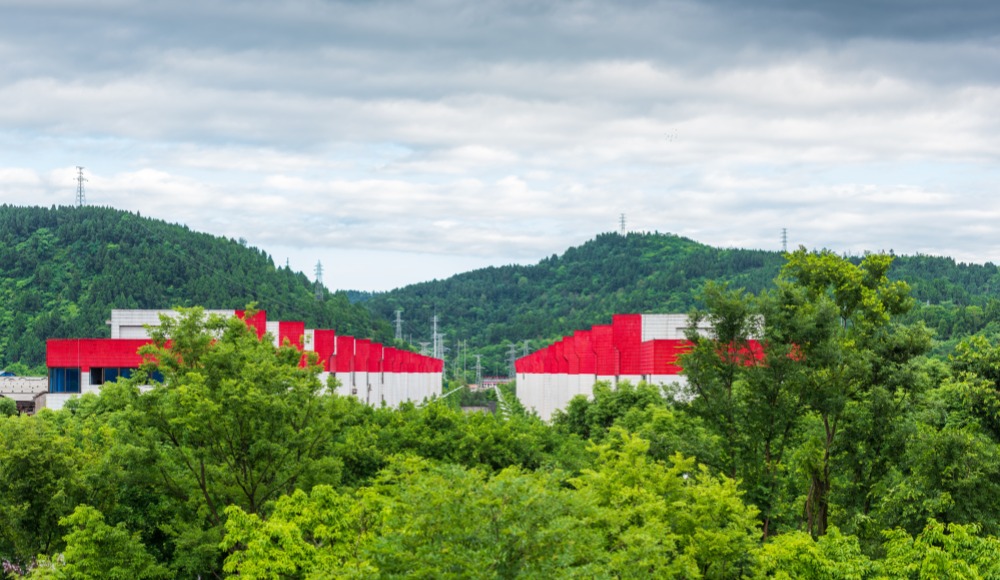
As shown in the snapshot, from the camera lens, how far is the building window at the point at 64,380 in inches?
2872

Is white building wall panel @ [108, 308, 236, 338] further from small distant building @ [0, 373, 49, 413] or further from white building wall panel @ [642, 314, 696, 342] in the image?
white building wall panel @ [642, 314, 696, 342]

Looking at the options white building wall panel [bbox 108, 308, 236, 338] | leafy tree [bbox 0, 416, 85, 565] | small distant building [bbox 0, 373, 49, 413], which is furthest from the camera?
small distant building [bbox 0, 373, 49, 413]

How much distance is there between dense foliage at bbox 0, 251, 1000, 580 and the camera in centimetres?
3128

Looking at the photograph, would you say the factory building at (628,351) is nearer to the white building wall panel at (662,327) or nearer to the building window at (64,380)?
the white building wall panel at (662,327)

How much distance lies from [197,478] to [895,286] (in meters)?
27.5

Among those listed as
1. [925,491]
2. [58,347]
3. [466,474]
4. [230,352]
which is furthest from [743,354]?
[58,347]

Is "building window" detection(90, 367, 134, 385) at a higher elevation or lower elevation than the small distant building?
higher

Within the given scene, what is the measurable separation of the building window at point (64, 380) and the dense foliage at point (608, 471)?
19952mm

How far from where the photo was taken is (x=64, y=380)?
2876 inches

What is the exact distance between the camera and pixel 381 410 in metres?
62.6

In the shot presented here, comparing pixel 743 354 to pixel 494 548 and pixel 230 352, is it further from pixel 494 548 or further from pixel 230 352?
pixel 494 548

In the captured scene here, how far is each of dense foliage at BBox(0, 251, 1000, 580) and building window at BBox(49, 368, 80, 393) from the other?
20.0 metres

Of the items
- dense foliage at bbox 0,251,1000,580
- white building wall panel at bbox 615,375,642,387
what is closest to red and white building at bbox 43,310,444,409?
white building wall panel at bbox 615,375,642,387

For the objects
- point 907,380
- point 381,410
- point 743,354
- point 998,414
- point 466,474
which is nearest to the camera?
point 466,474
